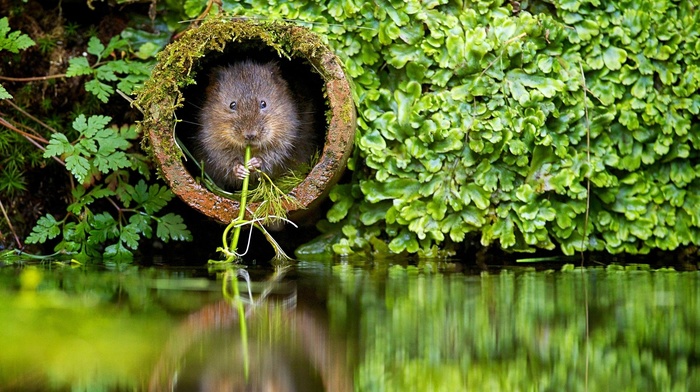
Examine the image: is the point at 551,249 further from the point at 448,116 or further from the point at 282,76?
the point at 282,76

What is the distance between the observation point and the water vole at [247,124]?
4907mm

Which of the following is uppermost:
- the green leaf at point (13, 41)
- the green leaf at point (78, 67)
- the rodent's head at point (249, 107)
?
the green leaf at point (13, 41)

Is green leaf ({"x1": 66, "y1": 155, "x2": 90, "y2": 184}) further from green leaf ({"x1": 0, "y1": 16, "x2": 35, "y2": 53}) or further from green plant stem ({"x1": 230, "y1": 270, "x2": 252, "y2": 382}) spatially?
green plant stem ({"x1": 230, "y1": 270, "x2": 252, "y2": 382})

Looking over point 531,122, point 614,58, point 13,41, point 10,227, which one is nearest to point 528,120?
point 531,122

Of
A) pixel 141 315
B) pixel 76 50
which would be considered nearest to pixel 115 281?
pixel 141 315

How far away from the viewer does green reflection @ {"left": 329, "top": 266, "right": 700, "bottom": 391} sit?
197cm

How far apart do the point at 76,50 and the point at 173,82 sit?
1293 mm

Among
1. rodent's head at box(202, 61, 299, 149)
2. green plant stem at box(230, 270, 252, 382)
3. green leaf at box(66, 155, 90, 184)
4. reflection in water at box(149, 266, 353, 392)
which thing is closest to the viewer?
reflection in water at box(149, 266, 353, 392)

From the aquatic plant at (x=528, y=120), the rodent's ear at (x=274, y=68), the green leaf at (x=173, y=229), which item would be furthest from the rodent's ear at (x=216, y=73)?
the green leaf at (x=173, y=229)

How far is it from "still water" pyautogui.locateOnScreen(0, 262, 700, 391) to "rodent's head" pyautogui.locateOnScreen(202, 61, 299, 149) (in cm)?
131

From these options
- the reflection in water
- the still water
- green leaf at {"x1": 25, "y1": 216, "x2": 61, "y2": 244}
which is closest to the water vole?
green leaf at {"x1": 25, "y1": 216, "x2": 61, "y2": 244}

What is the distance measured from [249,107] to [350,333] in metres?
2.72

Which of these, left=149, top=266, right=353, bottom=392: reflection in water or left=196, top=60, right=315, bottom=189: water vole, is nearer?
left=149, top=266, right=353, bottom=392: reflection in water

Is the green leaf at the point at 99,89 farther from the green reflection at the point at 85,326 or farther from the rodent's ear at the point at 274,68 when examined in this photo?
the green reflection at the point at 85,326
